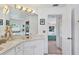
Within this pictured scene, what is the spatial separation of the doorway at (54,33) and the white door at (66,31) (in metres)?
0.07

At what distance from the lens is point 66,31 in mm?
1985

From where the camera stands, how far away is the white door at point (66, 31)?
1971 millimetres

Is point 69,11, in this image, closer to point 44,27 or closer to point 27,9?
point 44,27

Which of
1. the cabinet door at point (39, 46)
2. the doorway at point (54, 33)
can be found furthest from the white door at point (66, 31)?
the cabinet door at point (39, 46)

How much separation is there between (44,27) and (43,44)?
0.86 feet

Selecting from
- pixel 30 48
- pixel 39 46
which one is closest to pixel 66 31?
pixel 39 46

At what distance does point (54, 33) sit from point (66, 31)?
192 mm

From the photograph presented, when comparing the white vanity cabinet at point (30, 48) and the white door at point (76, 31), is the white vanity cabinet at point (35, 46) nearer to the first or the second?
the white vanity cabinet at point (30, 48)

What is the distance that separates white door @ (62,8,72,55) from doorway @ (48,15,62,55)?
66 millimetres

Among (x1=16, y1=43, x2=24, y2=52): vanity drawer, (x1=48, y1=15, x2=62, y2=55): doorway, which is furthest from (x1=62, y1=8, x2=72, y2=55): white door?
(x1=16, y1=43, x2=24, y2=52): vanity drawer

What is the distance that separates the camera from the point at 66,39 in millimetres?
2043
